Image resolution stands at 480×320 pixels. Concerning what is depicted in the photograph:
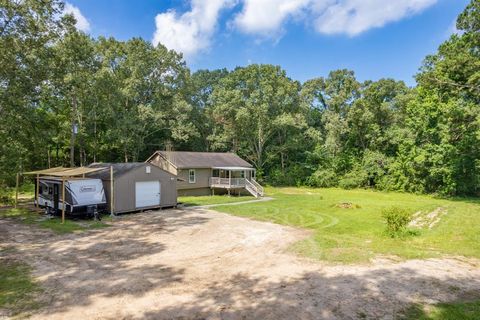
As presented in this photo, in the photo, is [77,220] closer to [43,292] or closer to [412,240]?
[43,292]

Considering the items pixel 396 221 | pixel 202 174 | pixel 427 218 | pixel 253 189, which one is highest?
pixel 202 174

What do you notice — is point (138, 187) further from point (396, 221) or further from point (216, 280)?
point (396, 221)

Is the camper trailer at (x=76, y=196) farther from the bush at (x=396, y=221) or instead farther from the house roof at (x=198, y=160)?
the bush at (x=396, y=221)

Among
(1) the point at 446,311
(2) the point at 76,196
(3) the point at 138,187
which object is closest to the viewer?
(1) the point at 446,311

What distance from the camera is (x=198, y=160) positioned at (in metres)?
27.9

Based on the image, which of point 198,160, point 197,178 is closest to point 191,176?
point 197,178

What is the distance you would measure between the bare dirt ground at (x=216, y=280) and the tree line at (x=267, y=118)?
10597 millimetres

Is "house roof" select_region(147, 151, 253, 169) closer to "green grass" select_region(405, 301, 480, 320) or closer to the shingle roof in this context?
the shingle roof

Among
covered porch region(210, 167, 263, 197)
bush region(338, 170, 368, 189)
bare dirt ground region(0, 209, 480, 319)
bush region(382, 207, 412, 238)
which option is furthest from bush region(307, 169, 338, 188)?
bare dirt ground region(0, 209, 480, 319)

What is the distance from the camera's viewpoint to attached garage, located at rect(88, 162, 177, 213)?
56.3 feet

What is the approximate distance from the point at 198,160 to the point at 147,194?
9809 millimetres

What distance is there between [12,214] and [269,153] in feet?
93.0

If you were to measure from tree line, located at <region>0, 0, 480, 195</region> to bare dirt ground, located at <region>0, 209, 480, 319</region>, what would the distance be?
1060cm

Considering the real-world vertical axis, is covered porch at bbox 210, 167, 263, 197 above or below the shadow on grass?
above
